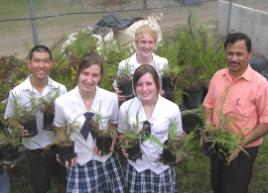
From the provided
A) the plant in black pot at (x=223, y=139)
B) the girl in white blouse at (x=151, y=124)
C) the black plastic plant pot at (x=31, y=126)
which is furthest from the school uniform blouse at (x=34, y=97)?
the plant in black pot at (x=223, y=139)

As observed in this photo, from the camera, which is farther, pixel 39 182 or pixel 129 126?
pixel 39 182

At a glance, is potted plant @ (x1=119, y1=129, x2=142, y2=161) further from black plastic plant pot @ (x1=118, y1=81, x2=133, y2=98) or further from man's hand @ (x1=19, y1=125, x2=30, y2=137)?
black plastic plant pot @ (x1=118, y1=81, x2=133, y2=98)

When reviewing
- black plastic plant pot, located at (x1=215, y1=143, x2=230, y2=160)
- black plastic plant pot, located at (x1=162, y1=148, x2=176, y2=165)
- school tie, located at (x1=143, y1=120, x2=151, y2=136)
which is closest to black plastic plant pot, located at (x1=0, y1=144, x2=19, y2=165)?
school tie, located at (x1=143, y1=120, x2=151, y2=136)

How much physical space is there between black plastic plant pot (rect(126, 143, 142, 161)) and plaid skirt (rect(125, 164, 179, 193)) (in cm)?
20

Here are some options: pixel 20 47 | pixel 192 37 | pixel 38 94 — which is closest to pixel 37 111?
pixel 38 94

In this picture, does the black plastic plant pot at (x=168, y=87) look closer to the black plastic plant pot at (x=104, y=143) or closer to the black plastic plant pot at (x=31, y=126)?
the black plastic plant pot at (x=104, y=143)

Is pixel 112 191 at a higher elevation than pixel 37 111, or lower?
lower

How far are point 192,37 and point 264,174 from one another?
212cm

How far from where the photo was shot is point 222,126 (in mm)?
3121

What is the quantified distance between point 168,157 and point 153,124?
0.86 feet

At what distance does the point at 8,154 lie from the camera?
331 cm

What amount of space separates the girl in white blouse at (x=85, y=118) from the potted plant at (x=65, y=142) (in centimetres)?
6

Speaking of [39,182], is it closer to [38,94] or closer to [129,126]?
[38,94]

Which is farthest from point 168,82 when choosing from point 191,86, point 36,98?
point 36,98
